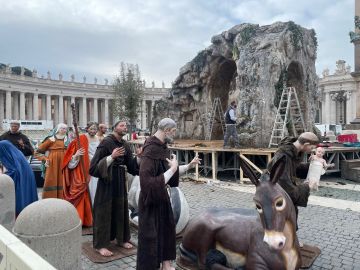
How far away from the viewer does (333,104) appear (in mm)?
71625

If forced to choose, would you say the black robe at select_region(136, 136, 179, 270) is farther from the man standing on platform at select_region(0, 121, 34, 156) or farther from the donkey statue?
the man standing on platform at select_region(0, 121, 34, 156)

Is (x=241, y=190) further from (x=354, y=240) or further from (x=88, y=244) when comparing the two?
(x=88, y=244)

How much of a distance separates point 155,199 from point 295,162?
1.85 metres

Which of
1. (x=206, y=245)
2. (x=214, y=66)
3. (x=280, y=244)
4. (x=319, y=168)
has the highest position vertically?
(x=214, y=66)

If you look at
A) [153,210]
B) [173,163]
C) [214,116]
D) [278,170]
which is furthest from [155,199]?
[214,116]

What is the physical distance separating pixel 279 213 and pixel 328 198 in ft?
25.1

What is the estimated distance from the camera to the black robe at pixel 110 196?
16.9 ft

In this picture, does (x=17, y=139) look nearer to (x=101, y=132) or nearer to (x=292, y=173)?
(x=101, y=132)

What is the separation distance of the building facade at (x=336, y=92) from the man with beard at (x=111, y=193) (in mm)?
61606

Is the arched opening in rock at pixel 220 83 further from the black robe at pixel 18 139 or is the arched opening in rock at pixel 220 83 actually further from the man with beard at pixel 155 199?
the man with beard at pixel 155 199

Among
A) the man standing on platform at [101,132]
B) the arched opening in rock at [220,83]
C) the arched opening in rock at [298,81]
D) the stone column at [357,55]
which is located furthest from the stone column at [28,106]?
the man standing on platform at [101,132]

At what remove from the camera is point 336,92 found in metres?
63.8

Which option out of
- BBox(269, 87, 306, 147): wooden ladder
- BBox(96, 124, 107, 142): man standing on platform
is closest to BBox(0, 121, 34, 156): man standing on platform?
BBox(96, 124, 107, 142): man standing on platform

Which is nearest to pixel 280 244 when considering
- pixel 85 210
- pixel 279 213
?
pixel 279 213
